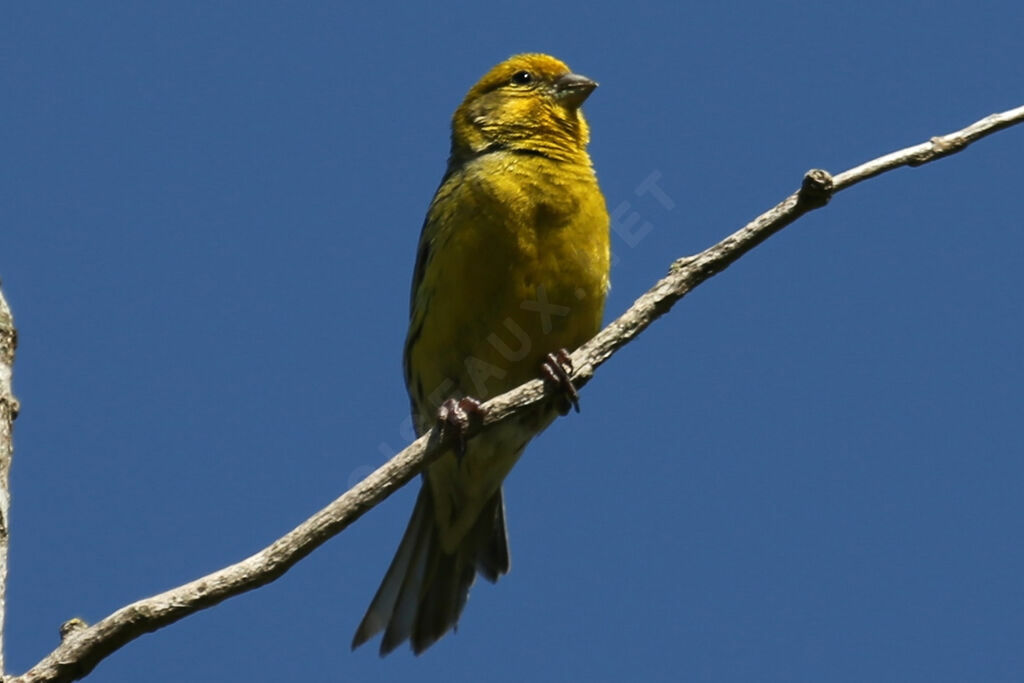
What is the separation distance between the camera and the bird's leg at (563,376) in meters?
5.94

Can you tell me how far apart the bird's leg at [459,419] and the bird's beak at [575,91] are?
2.66 metres

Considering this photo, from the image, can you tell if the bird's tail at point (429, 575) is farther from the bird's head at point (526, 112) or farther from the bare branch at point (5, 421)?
the bare branch at point (5, 421)

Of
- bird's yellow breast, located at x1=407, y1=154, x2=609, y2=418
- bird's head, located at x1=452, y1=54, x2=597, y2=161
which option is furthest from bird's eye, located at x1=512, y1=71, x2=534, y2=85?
bird's yellow breast, located at x1=407, y1=154, x2=609, y2=418

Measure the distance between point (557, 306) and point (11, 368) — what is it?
2.85 meters

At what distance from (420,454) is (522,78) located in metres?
3.46

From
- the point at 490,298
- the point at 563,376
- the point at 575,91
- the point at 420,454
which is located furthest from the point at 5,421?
the point at 575,91

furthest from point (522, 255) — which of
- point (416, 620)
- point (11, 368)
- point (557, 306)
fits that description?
point (11, 368)

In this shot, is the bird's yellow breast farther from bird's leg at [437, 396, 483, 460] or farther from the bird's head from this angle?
bird's leg at [437, 396, 483, 460]

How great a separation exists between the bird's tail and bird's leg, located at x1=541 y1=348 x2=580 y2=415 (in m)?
1.53

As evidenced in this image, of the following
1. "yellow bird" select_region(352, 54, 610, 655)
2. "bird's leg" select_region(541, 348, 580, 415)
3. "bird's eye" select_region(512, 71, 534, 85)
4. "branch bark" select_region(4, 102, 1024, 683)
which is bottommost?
"branch bark" select_region(4, 102, 1024, 683)

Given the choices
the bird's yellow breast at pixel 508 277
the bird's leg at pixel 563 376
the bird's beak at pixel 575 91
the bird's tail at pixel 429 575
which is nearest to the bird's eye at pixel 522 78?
the bird's beak at pixel 575 91

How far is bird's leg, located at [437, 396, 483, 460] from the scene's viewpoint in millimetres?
5473

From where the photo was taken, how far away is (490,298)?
21.8 feet

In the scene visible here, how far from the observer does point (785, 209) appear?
195 inches
